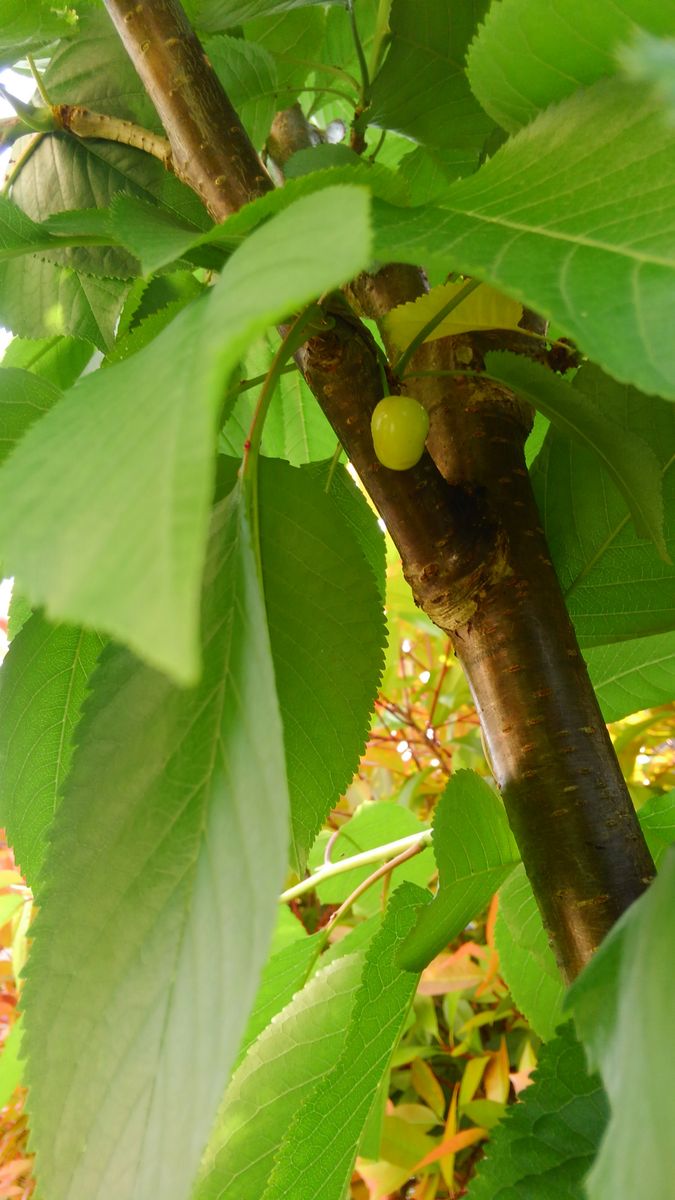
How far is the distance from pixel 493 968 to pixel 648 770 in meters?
0.24

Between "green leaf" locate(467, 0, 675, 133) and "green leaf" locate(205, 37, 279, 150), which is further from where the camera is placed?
"green leaf" locate(205, 37, 279, 150)

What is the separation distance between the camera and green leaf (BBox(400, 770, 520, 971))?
275 millimetres

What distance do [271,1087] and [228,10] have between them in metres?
0.39

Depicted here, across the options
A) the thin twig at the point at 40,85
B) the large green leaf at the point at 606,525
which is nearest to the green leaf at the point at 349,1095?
the large green leaf at the point at 606,525

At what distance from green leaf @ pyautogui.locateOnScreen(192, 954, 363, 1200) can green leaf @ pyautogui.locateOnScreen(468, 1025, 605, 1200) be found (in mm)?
128

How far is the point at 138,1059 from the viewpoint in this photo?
185 mm

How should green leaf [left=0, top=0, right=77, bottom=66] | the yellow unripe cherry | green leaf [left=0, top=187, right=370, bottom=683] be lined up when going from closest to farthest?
green leaf [left=0, top=187, right=370, bottom=683] < the yellow unripe cherry < green leaf [left=0, top=0, right=77, bottom=66]

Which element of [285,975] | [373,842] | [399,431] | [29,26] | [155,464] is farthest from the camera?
[373,842]

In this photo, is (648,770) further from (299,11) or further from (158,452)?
(158,452)

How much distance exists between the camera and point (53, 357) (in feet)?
1.44

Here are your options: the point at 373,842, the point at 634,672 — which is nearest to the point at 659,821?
the point at 634,672

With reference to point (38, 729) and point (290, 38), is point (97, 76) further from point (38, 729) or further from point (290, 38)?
point (38, 729)

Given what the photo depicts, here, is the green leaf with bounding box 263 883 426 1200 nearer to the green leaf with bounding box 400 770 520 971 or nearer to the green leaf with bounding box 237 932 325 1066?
the green leaf with bounding box 400 770 520 971

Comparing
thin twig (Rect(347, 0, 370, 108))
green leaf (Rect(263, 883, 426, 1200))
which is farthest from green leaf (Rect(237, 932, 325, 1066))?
thin twig (Rect(347, 0, 370, 108))
